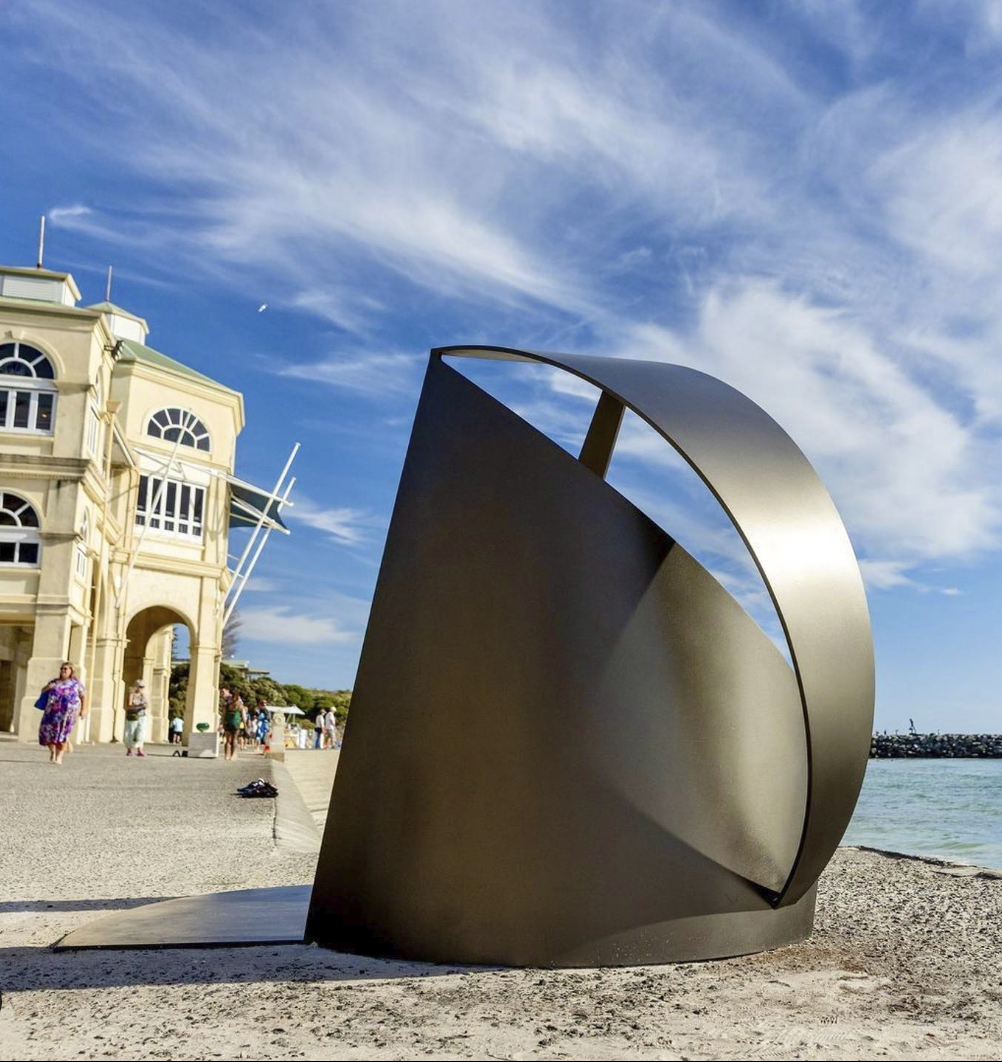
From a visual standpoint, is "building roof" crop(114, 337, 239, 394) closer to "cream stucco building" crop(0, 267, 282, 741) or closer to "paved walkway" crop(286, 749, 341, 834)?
"cream stucco building" crop(0, 267, 282, 741)

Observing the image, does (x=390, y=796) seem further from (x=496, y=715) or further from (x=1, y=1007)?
(x=1, y=1007)

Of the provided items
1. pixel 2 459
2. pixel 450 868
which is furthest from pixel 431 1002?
pixel 2 459

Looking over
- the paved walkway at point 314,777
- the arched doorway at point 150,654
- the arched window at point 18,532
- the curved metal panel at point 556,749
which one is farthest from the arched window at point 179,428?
the curved metal panel at point 556,749

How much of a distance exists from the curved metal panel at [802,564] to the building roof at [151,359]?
35555 millimetres

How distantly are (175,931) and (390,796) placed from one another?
1.30 m

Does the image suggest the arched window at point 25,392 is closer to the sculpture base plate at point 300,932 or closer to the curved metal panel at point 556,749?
the sculpture base plate at point 300,932

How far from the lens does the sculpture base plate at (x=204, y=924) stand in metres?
4.71

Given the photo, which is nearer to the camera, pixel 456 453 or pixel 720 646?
pixel 720 646

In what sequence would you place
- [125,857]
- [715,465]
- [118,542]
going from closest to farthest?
[715,465] < [125,857] < [118,542]

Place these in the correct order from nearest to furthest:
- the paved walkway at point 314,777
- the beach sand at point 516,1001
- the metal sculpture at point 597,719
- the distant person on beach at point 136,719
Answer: the beach sand at point 516,1001
the metal sculpture at point 597,719
the paved walkway at point 314,777
the distant person on beach at point 136,719

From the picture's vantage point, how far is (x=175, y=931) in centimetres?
491

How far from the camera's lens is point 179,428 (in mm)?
38688

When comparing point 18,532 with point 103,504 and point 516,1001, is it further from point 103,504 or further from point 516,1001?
point 516,1001

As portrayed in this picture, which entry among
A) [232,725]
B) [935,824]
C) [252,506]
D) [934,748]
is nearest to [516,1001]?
[935,824]
